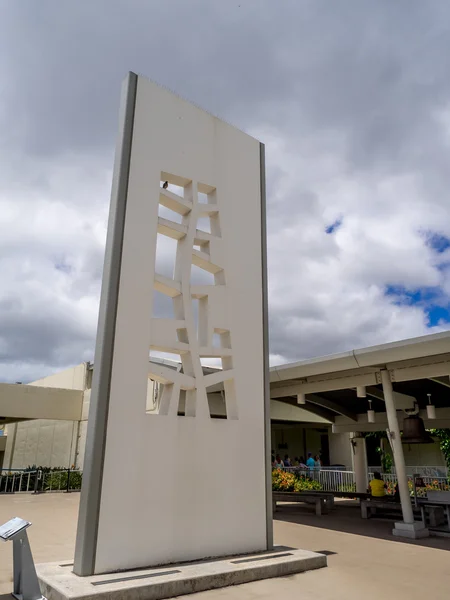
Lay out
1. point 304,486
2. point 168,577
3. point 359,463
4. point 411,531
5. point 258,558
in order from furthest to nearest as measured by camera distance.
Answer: point 359,463 → point 304,486 → point 411,531 → point 258,558 → point 168,577

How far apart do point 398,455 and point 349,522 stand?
2401 mm

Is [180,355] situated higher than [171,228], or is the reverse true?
[171,228]

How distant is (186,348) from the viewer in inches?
242

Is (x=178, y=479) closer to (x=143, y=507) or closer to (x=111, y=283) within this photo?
(x=143, y=507)

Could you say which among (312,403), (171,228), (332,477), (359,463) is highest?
(171,228)

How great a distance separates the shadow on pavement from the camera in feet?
28.0

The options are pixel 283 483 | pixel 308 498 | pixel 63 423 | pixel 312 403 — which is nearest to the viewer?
pixel 308 498

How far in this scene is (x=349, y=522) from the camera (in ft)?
35.4

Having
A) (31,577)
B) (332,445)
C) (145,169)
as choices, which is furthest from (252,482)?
(332,445)

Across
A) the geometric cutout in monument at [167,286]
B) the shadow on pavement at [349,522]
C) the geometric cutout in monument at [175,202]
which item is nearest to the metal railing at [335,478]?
the shadow on pavement at [349,522]

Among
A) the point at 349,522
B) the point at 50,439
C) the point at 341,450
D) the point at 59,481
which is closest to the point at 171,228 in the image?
the point at 349,522

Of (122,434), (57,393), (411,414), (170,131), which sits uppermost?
(170,131)

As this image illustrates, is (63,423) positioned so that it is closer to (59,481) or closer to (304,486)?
(59,481)

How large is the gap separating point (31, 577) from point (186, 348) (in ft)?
9.52
